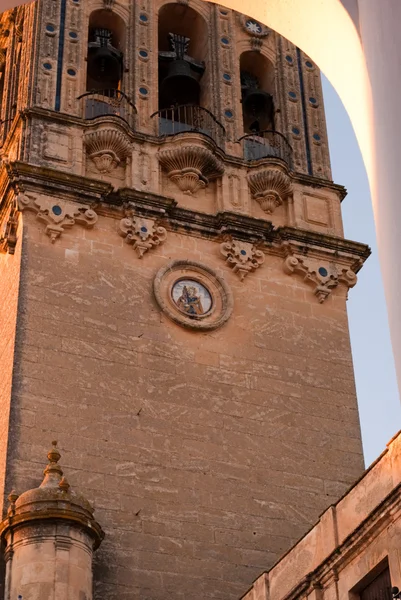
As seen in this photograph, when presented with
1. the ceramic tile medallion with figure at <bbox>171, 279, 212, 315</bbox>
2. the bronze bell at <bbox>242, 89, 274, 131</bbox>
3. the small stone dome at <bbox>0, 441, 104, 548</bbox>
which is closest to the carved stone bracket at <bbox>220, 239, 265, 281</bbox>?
the ceramic tile medallion with figure at <bbox>171, 279, 212, 315</bbox>

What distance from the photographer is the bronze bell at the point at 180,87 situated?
26219 millimetres

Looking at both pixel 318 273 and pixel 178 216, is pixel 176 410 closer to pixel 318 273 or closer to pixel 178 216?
pixel 178 216

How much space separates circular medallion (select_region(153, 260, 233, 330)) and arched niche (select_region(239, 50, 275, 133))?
5039 millimetres

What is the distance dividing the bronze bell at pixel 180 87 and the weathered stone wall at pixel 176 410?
4.66m

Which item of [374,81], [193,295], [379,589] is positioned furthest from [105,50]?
[374,81]

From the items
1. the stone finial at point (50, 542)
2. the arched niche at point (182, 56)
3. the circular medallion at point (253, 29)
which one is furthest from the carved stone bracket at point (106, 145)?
the stone finial at point (50, 542)

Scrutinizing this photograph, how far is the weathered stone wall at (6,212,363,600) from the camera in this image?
63.2ft

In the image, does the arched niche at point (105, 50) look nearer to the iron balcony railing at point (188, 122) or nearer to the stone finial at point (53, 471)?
the iron balcony railing at point (188, 122)

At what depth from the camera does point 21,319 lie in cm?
2059

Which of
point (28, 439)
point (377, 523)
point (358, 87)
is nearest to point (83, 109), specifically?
point (28, 439)

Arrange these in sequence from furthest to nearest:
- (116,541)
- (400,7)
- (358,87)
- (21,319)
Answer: (21,319)
(116,541)
(358,87)
(400,7)

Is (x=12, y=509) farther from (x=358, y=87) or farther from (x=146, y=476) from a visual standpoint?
(x=358, y=87)

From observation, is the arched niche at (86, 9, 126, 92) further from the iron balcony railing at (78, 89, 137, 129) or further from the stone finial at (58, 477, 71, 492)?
the stone finial at (58, 477, 71, 492)

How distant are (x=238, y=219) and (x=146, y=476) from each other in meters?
5.72
